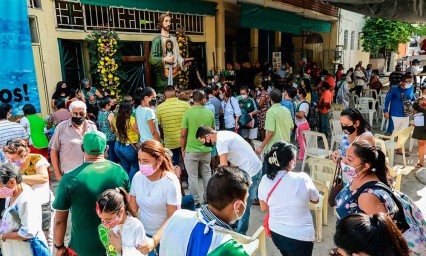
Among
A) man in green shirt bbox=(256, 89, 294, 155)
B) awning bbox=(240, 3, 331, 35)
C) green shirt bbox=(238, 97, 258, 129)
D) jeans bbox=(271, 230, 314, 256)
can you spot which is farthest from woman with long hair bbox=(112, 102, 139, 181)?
awning bbox=(240, 3, 331, 35)

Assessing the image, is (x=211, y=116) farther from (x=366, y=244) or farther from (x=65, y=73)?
(x=65, y=73)

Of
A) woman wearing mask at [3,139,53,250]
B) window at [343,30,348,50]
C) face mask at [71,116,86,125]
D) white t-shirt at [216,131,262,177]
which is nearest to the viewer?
woman wearing mask at [3,139,53,250]

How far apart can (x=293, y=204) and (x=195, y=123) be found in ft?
7.30

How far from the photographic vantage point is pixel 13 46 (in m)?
5.84

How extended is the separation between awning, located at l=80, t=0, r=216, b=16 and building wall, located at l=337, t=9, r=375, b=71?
10914mm

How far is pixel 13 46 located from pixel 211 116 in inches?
151

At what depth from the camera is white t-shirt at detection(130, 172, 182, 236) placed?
255 centimetres

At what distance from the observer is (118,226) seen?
229cm

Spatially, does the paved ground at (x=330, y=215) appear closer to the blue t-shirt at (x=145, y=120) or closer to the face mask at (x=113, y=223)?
the blue t-shirt at (x=145, y=120)

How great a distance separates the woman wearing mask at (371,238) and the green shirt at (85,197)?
1.73 metres

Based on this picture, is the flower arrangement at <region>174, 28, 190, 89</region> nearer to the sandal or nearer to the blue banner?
the blue banner

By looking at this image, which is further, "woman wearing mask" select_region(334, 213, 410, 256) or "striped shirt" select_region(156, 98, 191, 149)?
"striped shirt" select_region(156, 98, 191, 149)

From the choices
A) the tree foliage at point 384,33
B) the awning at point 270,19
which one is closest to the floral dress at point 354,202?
the awning at point 270,19

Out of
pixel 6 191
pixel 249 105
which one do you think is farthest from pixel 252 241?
pixel 249 105
